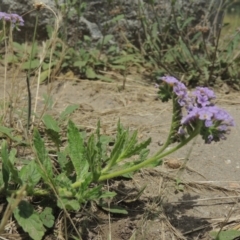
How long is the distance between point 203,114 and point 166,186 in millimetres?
639

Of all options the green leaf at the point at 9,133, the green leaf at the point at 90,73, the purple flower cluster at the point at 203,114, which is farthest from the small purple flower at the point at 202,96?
the green leaf at the point at 90,73

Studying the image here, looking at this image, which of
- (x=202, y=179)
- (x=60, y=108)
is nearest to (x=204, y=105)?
(x=202, y=179)

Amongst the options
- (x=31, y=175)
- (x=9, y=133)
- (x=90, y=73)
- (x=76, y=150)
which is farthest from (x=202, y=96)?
(x=90, y=73)

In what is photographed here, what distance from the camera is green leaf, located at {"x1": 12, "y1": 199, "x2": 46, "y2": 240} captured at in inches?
64.2

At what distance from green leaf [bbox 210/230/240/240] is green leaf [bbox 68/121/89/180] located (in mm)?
493

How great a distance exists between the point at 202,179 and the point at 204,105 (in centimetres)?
66

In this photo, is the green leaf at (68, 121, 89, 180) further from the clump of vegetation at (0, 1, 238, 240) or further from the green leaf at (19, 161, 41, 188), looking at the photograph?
the green leaf at (19, 161, 41, 188)

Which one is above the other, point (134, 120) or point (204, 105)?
point (204, 105)

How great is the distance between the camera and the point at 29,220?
65.5 inches

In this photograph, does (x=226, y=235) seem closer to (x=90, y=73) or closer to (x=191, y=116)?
(x=191, y=116)

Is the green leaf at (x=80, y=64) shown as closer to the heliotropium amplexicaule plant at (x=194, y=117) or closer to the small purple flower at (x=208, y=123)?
the heliotropium amplexicaule plant at (x=194, y=117)

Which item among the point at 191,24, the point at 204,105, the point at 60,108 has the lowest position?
the point at 60,108

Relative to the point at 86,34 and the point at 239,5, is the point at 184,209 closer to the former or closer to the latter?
the point at 86,34

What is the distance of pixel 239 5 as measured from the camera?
22.4 feet
